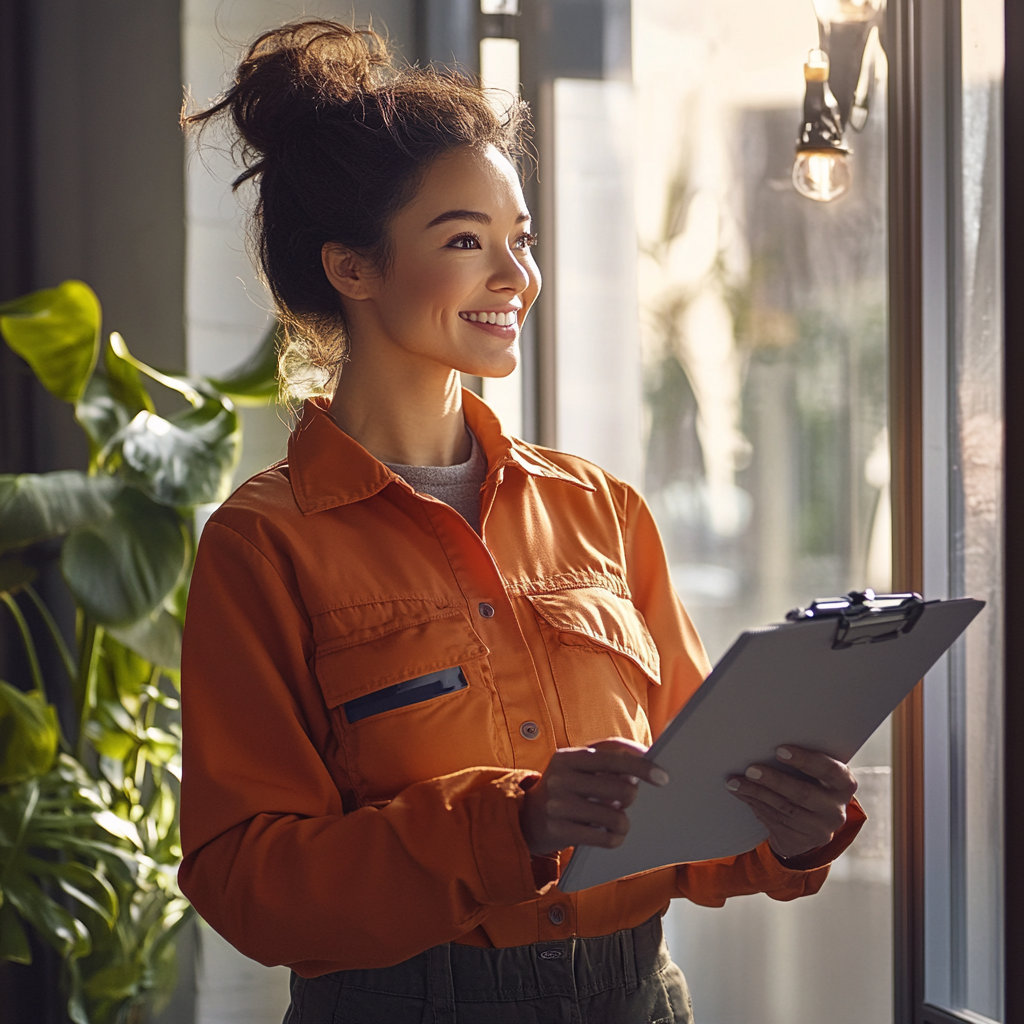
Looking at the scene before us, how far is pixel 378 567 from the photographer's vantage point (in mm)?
1056

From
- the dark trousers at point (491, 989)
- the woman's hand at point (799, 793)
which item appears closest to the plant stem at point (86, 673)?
the dark trousers at point (491, 989)

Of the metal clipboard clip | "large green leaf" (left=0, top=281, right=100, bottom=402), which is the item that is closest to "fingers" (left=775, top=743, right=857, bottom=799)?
the metal clipboard clip

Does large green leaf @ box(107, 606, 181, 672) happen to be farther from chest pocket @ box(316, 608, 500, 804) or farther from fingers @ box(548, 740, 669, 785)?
fingers @ box(548, 740, 669, 785)

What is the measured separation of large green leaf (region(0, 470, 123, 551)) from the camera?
1865mm

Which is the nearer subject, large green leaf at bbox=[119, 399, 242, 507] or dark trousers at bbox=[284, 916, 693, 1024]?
dark trousers at bbox=[284, 916, 693, 1024]

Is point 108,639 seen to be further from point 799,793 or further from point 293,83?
point 799,793

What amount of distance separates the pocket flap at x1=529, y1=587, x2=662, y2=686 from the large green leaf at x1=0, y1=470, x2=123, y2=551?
44.6 inches

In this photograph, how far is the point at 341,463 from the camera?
1.09 m

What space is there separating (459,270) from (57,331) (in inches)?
49.4

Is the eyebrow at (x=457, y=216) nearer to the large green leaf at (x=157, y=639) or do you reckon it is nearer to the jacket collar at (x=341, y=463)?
the jacket collar at (x=341, y=463)

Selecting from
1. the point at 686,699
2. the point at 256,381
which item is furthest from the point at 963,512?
the point at 256,381

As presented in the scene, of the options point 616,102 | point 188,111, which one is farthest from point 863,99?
point 188,111

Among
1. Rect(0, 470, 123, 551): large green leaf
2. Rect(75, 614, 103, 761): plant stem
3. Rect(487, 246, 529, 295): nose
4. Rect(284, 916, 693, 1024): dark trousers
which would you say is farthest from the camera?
Rect(75, 614, 103, 761): plant stem

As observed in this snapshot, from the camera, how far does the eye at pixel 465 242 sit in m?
1.08
